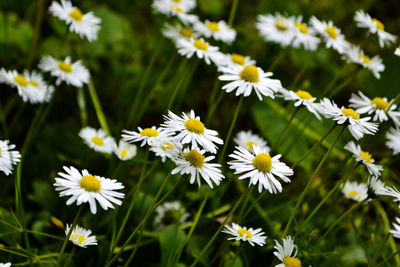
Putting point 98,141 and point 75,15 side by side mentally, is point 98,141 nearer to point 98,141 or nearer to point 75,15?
point 98,141

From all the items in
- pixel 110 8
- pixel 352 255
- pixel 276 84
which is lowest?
pixel 352 255

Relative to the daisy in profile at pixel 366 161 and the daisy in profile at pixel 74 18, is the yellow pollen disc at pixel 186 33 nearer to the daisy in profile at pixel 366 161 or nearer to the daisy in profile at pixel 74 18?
the daisy in profile at pixel 74 18

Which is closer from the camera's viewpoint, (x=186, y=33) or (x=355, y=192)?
(x=355, y=192)

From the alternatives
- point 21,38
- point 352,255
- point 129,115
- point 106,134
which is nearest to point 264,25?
point 129,115

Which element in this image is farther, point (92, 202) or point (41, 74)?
point (41, 74)

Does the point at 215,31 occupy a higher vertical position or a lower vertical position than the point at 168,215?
higher

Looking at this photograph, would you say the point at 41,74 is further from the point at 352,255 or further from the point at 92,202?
the point at 352,255

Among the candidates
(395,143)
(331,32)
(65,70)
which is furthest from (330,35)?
(65,70)
